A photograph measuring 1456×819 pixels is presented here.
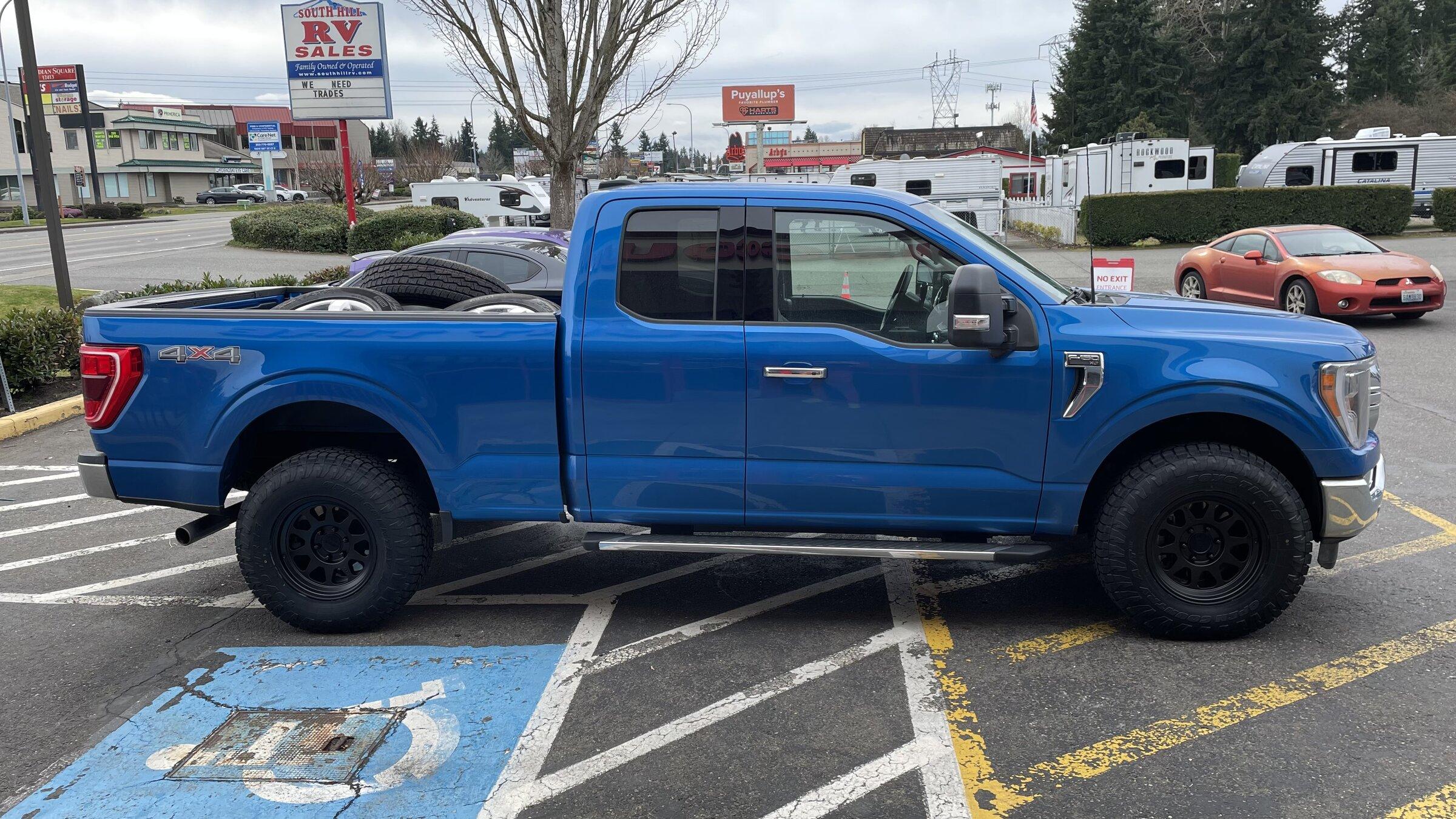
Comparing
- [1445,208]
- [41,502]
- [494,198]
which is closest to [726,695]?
[41,502]

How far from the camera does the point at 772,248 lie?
4.62 m

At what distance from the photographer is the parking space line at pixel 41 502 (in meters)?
7.27

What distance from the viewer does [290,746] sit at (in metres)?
3.86

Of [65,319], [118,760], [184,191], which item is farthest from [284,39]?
[184,191]

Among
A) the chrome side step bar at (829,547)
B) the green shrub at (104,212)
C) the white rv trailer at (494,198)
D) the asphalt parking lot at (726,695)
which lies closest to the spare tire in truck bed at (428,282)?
the asphalt parking lot at (726,695)

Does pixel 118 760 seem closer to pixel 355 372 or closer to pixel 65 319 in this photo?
pixel 355 372

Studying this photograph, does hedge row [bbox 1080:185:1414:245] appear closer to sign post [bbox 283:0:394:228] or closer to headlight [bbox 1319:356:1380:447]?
sign post [bbox 283:0:394:228]

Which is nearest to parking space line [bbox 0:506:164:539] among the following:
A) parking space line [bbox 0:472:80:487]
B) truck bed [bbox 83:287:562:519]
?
parking space line [bbox 0:472:80:487]

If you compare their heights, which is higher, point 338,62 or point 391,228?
point 338,62

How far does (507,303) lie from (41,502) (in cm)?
454

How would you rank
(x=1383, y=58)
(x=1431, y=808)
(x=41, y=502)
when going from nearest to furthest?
1. (x=1431, y=808)
2. (x=41, y=502)
3. (x=1383, y=58)

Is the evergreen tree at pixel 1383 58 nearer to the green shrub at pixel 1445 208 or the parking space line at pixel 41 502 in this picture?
the green shrub at pixel 1445 208

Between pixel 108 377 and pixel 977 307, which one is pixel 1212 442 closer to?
pixel 977 307

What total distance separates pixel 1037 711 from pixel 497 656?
226 cm
